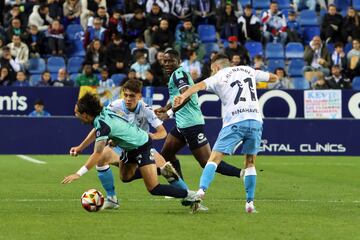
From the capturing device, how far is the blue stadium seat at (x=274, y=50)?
30578mm

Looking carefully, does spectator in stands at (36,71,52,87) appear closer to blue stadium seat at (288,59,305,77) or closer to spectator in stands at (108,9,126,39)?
spectator in stands at (108,9,126,39)

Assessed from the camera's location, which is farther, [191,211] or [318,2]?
[318,2]

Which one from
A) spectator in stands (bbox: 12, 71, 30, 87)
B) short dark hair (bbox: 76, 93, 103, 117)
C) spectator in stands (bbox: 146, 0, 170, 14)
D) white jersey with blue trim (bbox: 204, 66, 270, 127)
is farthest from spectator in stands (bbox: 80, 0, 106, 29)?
short dark hair (bbox: 76, 93, 103, 117)

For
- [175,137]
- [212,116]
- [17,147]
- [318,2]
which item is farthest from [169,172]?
[318,2]

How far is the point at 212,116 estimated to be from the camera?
27078 mm

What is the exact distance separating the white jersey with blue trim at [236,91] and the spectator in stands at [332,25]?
60.2ft

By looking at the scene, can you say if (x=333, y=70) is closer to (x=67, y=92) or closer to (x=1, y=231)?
(x=67, y=92)

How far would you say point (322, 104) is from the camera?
27406mm

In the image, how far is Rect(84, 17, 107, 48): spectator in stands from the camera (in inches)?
1147

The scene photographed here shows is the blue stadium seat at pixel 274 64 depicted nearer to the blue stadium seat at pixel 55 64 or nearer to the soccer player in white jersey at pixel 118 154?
the blue stadium seat at pixel 55 64

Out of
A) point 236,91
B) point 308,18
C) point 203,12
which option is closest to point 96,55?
point 203,12

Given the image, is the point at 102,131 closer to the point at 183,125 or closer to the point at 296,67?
the point at 183,125

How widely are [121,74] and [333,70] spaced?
580 cm

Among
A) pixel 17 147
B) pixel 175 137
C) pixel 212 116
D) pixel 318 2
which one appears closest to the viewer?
pixel 175 137
